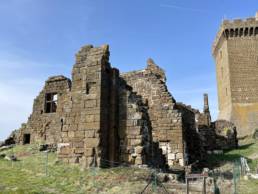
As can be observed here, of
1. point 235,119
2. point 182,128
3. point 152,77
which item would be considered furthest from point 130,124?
point 235,119

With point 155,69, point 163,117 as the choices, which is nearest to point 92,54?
point 163,117

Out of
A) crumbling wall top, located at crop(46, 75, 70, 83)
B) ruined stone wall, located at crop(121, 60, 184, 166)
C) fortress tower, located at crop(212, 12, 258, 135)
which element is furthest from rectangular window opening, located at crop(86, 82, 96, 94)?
fortress tower, located at crop(212, 12, 258, 135)

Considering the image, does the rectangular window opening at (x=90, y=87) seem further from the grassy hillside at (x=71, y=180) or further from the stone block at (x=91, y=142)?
the grassy hillside at (x=71, y=180)

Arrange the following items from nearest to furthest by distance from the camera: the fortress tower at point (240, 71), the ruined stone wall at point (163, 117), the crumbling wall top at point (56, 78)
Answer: the ruined stone wall at point (163, 117) → the crumbling wall top at point (56, 78) → the fortress tower at point (240, 71)

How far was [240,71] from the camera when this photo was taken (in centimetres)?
4438

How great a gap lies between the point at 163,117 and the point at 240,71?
102 ft

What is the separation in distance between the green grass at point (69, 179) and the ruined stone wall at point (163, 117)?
18.7 feet

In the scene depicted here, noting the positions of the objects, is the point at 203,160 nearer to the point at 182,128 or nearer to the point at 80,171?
the point at 182,128

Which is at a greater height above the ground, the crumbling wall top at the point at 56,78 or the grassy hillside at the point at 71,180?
the crumbling wall top at the point at 56,78

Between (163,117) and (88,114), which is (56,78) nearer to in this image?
(163,117)

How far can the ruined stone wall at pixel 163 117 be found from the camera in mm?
15688

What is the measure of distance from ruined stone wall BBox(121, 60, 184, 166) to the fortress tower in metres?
26.9

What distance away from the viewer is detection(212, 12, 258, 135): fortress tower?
42.5 m

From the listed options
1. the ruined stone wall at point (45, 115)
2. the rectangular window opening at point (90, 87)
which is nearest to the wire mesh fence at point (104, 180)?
the rectangular window opening at point (90, 87)
